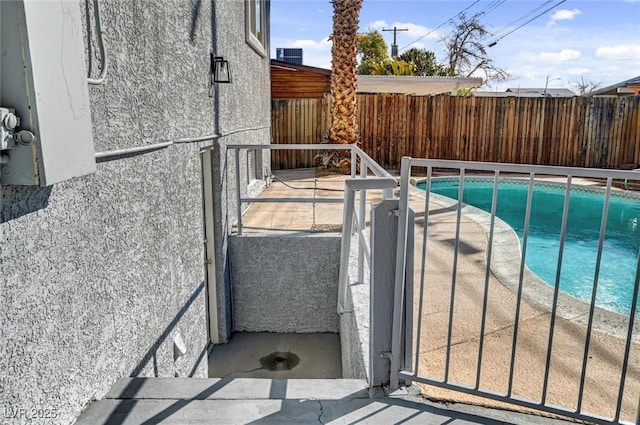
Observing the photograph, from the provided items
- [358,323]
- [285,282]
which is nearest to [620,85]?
[285,282]

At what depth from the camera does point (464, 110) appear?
45.1ft

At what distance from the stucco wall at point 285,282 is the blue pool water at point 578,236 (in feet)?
10.1

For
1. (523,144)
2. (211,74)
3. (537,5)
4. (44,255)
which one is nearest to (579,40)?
(537,5)

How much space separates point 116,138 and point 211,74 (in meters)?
2.60

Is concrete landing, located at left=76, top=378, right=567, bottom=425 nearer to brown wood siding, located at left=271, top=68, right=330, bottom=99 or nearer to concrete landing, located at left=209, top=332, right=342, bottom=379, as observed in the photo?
concrete landing, located at left=209, top=332, right=342, bottom=379

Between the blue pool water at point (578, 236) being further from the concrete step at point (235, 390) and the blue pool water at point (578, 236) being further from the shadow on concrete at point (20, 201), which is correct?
the shadow on concrete at point (20, 201)

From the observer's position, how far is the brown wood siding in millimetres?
14062

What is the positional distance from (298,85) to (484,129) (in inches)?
228

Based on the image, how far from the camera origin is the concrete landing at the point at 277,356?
4.89m

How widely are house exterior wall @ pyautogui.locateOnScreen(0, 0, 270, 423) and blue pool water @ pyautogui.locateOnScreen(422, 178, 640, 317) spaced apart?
4491mm

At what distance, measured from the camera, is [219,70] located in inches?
204

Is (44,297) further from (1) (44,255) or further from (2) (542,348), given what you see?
(2) (542,348)

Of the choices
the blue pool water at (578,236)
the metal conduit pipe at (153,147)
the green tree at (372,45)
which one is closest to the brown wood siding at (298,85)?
the blue pool water at (578,236)

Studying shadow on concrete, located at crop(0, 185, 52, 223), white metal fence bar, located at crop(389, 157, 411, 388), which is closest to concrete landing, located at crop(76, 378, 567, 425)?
white metal fence bar, located at crop(389, 157, 411, 388)
